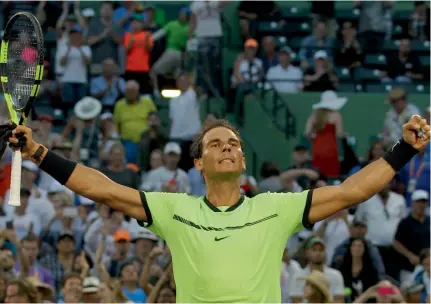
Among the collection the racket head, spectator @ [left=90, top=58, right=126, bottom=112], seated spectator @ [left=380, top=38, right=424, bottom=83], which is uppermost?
seated spectator @ [left=380, top=38, right=424, bottom=83]

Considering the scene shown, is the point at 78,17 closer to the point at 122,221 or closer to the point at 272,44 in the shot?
the point at 272,44

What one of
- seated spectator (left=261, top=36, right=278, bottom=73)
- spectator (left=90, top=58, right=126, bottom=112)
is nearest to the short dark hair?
spectator (left=90, top=58, right=126, bottom=112)

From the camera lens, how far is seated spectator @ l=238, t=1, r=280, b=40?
18.9m

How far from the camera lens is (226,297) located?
6219mm

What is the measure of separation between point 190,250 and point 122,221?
271 inches

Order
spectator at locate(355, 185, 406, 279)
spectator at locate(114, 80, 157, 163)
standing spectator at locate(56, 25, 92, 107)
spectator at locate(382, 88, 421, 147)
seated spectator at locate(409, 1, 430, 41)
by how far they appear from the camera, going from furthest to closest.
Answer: seated spectator at locate(409, 1, 430, 41), standing spectator at locate(56, 25, 92, 107), spectator at locate(114, 80, 157, 163), spectator at locate(382, 88, 421, 147), spectator at locate(355, 185, 406, 279)

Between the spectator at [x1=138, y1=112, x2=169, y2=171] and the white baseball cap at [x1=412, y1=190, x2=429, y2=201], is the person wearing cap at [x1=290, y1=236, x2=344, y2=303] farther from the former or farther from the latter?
the spectator at [x1=138, y1=112, x2=169, y2=171]

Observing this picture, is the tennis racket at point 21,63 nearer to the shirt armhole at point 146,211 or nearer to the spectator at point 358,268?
the shirt armhole at point 146,211

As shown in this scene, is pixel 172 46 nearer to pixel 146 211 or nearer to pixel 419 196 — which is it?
pixel 419 196

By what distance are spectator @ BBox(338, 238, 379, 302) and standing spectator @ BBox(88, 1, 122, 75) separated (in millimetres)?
6221

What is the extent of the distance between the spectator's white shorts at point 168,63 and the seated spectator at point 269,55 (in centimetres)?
119

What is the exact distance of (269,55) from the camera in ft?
58.9

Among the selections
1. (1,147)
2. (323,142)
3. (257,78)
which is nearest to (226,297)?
(1,147)

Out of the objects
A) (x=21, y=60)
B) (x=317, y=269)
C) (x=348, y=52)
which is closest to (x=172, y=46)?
(x=348, y=52)
